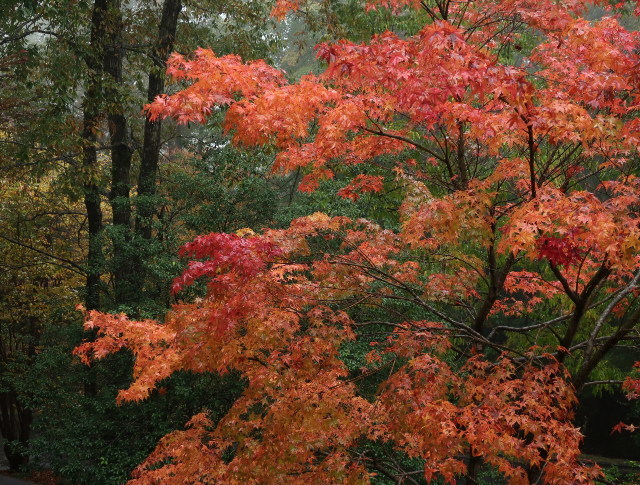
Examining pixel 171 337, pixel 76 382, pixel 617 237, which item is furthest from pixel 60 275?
pixel 617 237

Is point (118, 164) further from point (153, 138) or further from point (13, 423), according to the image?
point (13, 423)

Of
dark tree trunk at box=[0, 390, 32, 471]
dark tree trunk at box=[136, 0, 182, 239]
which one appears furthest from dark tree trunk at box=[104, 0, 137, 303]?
dark tree trunk at box=[0, 390, 32, 471]

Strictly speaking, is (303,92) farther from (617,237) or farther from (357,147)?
(617,237)

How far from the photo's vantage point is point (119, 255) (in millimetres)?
9117

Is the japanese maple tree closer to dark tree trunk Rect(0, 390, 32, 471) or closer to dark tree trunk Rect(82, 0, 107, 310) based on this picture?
dark tree trunk Rect(82, 0, 107, 310)

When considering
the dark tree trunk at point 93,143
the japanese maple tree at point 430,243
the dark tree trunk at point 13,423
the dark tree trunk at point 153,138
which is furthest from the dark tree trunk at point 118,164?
the dark tree trunk at point 13,423

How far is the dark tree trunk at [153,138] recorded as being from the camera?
373 inches

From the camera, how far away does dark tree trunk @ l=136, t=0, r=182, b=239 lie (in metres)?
9.48

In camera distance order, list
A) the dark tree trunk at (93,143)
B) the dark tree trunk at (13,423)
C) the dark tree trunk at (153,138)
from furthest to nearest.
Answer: the dark tree trunk at (13,423) < the dark tree trunk at (153,138) < the dark tree trunk at (93,143)

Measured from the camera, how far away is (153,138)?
10492 millimetres

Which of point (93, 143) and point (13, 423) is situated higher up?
point (93, 143)

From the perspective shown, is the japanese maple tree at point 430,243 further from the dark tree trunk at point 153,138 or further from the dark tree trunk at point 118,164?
the dark tree trunk at point 153,138

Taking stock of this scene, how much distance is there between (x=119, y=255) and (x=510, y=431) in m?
7.51

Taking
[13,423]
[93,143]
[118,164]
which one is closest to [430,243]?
[93,143]
